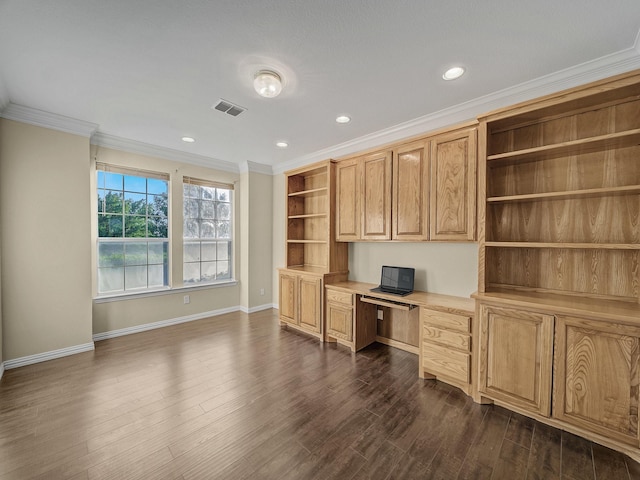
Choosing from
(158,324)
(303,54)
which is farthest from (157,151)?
(303,54)

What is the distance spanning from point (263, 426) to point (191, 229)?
3.43 meters

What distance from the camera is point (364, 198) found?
3.37 m

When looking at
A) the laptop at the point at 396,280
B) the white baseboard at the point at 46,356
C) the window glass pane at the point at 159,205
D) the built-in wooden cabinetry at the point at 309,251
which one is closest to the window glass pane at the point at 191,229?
the window glass pane at the point at 159,205

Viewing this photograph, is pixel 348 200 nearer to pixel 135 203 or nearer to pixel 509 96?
pixel 509 96

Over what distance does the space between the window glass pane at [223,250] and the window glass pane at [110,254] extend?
1446mm

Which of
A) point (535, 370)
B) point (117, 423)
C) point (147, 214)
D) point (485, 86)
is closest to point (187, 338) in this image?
point (117, 423)

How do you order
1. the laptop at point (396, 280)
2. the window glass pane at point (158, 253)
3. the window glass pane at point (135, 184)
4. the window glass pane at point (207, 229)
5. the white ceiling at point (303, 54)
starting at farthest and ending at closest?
the window glass pane at point (207, 229)
the window glass pane at point (158, 253)
the window glass pane at point (135, 184)
the laptop at point (396, 280)
the white ceiling at point (303, 54)

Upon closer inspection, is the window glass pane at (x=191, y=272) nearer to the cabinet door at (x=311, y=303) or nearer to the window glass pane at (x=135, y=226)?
the window glass pane at (x=135, y=226)

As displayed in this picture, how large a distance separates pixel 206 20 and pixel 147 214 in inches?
126

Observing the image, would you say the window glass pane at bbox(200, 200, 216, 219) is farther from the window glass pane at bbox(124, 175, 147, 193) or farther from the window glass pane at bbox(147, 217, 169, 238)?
the window glass pane at bbox(124, 175, 147, 193)

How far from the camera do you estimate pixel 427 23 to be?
168cm

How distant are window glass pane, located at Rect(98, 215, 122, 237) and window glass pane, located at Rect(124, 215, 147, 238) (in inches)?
3.2

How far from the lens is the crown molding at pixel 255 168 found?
4789mm

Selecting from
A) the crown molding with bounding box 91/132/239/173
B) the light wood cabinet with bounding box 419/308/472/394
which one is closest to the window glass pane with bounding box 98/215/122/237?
the crown molding with bounding box 91/132/239/173
